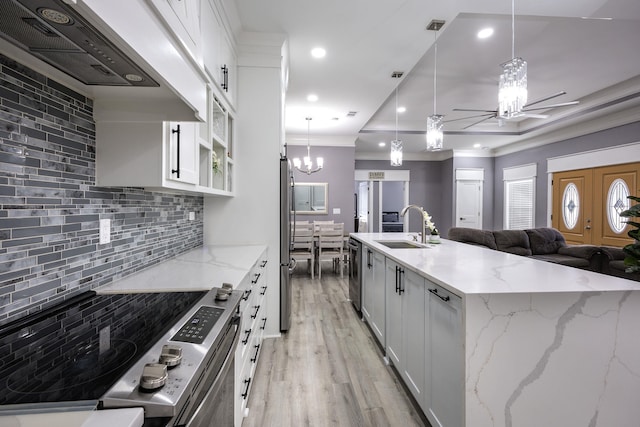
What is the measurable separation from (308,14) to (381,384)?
2871mm

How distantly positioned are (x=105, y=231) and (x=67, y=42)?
35.2 inches

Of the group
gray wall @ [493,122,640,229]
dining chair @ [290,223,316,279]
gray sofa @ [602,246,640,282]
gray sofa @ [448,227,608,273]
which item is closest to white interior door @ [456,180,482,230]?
gray wall @ [493,122,640,229]

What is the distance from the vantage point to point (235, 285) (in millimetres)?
1396

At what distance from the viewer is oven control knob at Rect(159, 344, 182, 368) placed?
68 cm

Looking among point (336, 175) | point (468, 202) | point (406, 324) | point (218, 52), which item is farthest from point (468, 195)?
point (218, 52)

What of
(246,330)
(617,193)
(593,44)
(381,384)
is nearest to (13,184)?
(246,330)

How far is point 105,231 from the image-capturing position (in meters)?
1.38

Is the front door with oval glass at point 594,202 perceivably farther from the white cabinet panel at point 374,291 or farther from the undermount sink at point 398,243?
the white cabinet panel at point 374,291

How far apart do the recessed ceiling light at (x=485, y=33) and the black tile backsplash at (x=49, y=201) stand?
10.6 ft

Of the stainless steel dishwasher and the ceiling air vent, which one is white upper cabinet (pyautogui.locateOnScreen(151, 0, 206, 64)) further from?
the stainless steel dishwasher

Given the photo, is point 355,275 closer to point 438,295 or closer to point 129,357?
point 438,295

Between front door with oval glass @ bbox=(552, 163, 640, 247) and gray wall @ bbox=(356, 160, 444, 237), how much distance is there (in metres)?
3.00

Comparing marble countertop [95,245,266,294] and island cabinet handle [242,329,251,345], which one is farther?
island cabinet handle [242,329,251,345]

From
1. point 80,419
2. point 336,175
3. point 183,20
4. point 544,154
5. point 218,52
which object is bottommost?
point 80,419
